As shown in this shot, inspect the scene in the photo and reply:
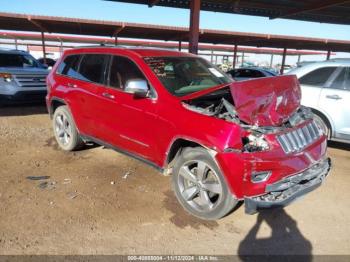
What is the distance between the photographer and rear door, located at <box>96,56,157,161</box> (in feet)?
13.3

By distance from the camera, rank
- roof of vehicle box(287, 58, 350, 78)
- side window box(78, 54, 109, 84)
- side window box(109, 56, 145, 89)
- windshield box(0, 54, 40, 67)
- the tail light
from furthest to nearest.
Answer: windshield box(0, 54, 40, 67)
the tail light
roof of vehicle box(287, 58, 350, 78)
side window box(78, 54, 109, 84)
side window box(109, 56, 145, 89)

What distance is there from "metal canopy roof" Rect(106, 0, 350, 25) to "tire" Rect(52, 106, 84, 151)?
24.7 ft

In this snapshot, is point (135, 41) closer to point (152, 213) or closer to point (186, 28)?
point (186, 28)

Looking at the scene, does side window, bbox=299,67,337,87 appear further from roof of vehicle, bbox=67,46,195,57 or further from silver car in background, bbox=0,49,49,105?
silver car in background, bbox=0,49,49,105

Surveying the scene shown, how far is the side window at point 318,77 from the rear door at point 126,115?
371cm

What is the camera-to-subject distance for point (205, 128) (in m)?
3.35

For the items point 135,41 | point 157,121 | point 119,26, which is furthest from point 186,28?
point 157,121

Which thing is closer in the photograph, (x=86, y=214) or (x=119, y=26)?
(x=86, y=214)

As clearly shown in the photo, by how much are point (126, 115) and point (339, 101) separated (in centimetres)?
394

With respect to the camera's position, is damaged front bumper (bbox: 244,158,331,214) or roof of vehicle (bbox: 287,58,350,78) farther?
roof of vehicle (bbox: 287,58,350,78)

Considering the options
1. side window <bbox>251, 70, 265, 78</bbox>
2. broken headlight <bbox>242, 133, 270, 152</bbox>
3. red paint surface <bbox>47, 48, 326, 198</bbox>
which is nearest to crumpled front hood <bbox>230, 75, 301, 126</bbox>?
red paint surface <bbox>47, 48, 326, 198</bbox>

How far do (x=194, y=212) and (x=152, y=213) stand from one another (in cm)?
51

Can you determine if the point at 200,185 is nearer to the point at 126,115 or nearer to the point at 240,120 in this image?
the point at 240,120

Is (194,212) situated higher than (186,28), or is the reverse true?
(186,28)
